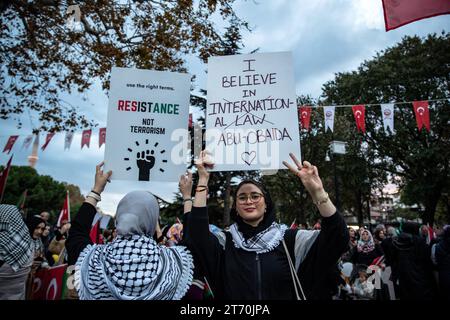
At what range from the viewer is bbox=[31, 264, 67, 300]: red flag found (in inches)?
232

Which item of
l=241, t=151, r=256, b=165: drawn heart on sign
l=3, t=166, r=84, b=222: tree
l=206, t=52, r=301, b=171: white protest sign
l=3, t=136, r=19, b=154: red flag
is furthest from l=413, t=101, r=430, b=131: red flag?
l=3, t=166, r=84, b=222: tree

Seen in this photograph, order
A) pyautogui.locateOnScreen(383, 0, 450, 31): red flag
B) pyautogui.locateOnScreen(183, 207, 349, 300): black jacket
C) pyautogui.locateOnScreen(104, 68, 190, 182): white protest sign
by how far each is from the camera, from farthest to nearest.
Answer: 1. pyautogui.locateOnScreen(383, 0, 450, 31): red flag
2. pyautogui.locateOnScreen(104, 68, 190, 182): white protest sign
3. pyautogui.locateOnScreen(183, 207, 349, 300): black jacket

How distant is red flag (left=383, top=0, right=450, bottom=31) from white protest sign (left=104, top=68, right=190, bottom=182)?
10.1ft

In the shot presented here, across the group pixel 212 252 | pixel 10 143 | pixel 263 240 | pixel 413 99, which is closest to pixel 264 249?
pixel 263 240

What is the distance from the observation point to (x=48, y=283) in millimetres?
6113

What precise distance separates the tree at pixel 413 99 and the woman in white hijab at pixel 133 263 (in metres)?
23.3

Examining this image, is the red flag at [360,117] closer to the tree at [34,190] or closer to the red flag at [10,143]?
the red flag at [10,143]

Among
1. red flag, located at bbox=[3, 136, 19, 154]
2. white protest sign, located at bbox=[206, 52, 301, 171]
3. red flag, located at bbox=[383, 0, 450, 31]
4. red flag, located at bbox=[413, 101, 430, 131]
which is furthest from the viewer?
red flag, located at bbox=[413, 101, 430, 131]

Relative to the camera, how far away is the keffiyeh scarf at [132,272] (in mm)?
1863

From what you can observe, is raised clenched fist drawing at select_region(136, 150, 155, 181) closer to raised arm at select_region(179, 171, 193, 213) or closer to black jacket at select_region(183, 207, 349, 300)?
raised arm at select_region(179, 171, 193, 213)

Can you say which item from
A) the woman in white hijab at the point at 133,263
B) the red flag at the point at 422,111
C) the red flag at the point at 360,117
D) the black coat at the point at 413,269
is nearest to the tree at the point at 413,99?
the red flag at the point at 422,111

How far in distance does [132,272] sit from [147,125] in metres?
1.45

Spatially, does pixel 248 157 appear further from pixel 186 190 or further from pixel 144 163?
pixel 144 163
